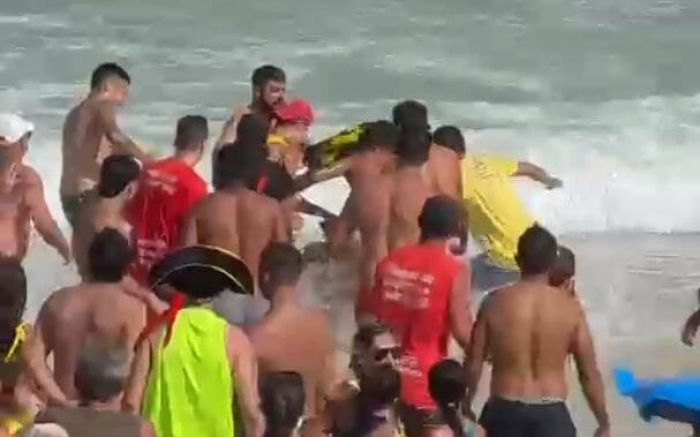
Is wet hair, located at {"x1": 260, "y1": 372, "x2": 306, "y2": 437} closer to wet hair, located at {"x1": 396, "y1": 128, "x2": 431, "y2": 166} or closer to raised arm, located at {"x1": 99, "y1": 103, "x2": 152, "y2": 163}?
wet hair, located at {"x1": 396, "y1": 128, "x2": 431, "y2": 166}

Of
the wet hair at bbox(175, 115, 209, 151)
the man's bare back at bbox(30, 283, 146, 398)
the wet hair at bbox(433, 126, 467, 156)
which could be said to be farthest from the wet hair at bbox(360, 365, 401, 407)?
the wet hair at bbox(433, 126, 467, 156)

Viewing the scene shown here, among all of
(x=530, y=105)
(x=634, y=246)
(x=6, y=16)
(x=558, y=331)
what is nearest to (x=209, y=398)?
(x=558, y=331)

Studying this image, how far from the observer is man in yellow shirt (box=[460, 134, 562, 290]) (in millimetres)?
9844

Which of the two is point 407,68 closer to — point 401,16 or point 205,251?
point 401,16

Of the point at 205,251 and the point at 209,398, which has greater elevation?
the point at 205,251

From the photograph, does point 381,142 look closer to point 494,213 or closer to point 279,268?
point 279,268

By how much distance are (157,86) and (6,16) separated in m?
3.30

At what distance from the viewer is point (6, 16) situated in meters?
21.2

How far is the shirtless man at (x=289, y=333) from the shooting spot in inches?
233

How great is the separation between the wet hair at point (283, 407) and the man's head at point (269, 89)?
12.7 ft

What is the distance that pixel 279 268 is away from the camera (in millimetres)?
5957

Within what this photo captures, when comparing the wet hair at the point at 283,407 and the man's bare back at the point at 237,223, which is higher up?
the man's bare back at the point at 237,223

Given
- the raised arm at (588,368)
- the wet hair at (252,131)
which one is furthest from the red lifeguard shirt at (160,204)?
the raised arm at (588,368)

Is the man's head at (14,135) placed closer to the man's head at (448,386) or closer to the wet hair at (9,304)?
the wet hair at (9,304)
